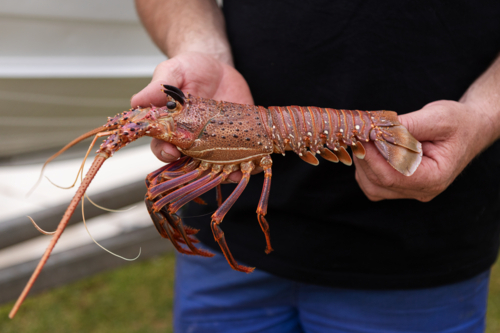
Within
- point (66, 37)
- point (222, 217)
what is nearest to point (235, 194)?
point (222, 217)

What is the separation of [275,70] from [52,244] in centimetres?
105

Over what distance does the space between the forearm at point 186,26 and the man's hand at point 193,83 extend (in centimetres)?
15

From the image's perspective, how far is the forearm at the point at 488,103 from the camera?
1.34 meters

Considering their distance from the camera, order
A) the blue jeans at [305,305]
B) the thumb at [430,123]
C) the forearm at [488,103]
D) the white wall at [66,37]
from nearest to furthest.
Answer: the thumb at [430,123] → the forearm at [488,103] → the blue jeans at [305,305] → the white wall at [66,37]

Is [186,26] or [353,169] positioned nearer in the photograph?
[353,169]

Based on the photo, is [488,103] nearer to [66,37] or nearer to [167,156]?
[167,156]

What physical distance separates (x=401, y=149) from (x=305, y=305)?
801 mm

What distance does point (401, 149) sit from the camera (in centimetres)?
128

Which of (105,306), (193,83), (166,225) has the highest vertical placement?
(193,83)

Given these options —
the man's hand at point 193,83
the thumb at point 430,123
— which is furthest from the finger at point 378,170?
the man's hand at point 193,83

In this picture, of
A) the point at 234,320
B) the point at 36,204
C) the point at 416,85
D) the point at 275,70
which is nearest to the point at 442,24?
the point at 416,85

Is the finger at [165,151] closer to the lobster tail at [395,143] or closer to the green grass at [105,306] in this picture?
the lobster tail at [395,143]

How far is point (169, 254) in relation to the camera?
4.34 m

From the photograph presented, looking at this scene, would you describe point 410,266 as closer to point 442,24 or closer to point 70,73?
point 442,24
